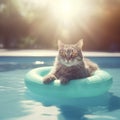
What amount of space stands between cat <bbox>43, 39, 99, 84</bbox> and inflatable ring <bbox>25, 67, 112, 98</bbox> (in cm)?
10

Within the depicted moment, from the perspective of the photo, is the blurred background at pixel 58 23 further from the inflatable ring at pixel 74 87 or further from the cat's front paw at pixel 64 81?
the cat's front paw at pixel 64 81

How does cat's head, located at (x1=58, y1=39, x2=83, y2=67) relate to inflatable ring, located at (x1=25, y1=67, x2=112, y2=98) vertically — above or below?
above

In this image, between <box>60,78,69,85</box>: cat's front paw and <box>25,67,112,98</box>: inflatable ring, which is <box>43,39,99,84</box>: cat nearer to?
<box>60,78,69,85</box>: cat's front paw

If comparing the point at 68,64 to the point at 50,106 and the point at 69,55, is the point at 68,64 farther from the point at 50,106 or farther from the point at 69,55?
the point at 50,106

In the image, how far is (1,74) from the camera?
8258 mm

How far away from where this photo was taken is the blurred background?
14828 mm

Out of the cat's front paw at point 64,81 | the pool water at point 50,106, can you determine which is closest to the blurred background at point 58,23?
the pool water at point 50,106

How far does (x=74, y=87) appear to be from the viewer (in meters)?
5.14

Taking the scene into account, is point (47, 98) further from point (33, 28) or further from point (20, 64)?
point (33, 28)

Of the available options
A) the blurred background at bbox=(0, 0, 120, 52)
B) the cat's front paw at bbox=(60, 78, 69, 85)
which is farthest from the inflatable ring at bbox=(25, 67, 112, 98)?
the blurred background at bbox=(0, 0, 120, 52)

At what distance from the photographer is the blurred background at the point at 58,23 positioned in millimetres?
14828

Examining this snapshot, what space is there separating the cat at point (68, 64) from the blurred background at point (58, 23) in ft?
30.9

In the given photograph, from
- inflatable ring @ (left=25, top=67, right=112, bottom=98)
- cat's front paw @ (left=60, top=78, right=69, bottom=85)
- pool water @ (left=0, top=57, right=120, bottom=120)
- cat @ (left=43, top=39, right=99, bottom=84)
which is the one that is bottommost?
pool water @ (left=0, top=57, right=120, bottom=120)

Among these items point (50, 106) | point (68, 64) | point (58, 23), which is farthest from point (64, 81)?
point (58, 23)
